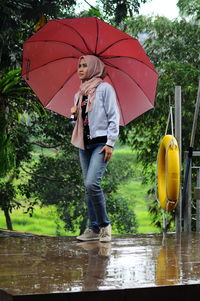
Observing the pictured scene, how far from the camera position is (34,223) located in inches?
890

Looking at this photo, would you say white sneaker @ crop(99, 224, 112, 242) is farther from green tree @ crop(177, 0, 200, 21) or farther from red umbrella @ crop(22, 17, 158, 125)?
green tree @ crop(177, 0, 200, 21)

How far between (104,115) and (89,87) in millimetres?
230

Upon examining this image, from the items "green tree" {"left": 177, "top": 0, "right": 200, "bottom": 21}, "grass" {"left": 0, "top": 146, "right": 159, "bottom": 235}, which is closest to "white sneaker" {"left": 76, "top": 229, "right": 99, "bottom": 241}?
"green tree" {"left": 177, "top": 0, "right": 200, "bottom": 21}

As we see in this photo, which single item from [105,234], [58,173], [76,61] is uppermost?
[58,173]

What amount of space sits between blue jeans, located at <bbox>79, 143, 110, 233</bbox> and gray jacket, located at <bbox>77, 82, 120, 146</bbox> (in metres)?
0.10

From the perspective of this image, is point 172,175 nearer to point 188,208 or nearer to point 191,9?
point 188,208

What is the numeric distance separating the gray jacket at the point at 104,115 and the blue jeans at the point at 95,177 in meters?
0.10

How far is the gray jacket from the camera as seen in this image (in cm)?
497

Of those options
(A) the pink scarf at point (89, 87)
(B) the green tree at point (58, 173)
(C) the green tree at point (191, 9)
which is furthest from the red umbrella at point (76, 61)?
(C) the green tree at point (191, 9)

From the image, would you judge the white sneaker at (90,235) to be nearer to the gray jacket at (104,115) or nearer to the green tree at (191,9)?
the gray jacket at (104,115)

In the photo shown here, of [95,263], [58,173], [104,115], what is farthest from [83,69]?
[58,173]

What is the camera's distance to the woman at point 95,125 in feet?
16.3

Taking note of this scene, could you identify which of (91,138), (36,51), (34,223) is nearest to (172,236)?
(91,138)

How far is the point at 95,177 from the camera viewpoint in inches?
195
